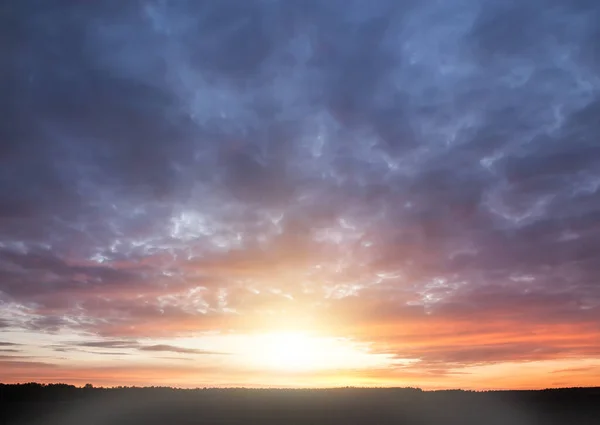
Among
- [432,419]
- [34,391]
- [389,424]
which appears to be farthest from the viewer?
[34,391]

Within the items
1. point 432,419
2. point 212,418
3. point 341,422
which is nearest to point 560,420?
point 432,419

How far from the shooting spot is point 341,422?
81562 mm

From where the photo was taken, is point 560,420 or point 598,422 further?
point 560,420

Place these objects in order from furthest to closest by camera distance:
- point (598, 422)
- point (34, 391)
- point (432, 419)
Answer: point (34, 391)
point (432, 419)
point (598, 422)

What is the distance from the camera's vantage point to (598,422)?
84.6 m

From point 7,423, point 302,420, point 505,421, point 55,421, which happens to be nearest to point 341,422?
point 302,420

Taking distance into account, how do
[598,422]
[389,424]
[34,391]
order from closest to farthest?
[389,424] < [598,422] < [34,391]

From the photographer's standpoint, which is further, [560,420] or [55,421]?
[560,420]

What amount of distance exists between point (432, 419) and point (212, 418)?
37723 millimetres

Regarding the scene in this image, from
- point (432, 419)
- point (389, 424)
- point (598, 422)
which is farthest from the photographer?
point (432, 419)

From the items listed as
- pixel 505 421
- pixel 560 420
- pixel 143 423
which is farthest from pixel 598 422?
pixel 143 423

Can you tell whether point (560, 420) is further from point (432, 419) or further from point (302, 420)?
point (302, 420)

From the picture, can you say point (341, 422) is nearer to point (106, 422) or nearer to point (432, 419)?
point (432, 419)

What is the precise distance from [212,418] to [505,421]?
4991cm
